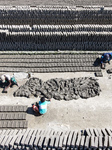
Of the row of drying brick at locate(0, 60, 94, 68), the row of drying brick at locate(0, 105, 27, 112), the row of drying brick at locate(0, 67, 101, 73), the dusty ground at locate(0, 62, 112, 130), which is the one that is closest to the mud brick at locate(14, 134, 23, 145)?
the dusty ground at locate(0, 62, 112, 130)

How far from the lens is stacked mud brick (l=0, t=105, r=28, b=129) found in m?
9.92

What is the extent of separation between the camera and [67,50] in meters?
14.5

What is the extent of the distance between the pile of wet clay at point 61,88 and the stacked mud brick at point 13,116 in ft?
3.78

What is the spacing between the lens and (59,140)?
24.7ft

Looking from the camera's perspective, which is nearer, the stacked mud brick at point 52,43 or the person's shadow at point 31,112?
the person's shadow at point 31,112

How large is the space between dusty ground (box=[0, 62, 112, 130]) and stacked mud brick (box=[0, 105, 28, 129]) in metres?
0.40

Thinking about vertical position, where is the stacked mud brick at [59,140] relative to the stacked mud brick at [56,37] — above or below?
below

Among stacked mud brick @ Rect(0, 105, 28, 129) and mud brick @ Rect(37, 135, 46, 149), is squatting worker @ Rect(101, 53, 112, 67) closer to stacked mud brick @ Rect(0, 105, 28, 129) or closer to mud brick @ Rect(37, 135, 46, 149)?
stacked mud brick @ Rect(0, 105, 28, 129)

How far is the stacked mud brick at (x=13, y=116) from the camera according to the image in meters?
9.92

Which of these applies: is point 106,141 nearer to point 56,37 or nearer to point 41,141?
point 41,141

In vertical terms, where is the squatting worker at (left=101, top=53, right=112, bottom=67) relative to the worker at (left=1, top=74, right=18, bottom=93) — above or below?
above

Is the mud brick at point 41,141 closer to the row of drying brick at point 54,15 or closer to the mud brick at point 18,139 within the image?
the mud brick at point 18,139

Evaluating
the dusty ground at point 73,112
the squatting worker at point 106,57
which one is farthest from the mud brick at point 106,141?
the squatting worker at point 106,57

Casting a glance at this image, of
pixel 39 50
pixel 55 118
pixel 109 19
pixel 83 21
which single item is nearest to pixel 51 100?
pixel 55 118
